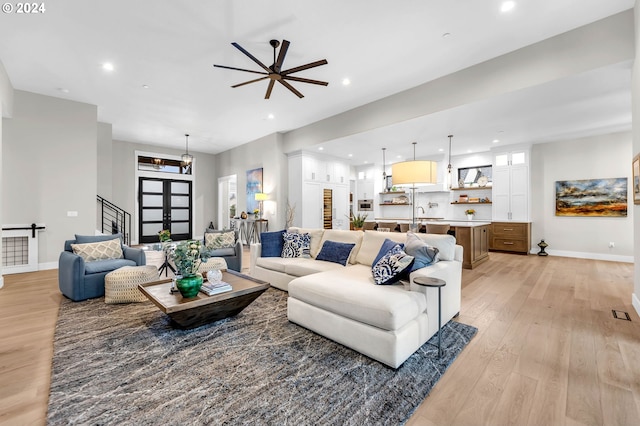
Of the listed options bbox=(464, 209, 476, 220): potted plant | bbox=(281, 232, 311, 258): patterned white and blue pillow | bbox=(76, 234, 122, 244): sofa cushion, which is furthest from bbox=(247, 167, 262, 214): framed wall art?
bbox=(464, 209, 476, 220): potted plant

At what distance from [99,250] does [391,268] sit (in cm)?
394

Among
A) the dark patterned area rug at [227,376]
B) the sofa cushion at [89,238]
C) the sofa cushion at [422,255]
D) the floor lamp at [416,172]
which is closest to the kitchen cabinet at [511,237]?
the floor lamp at [416,172]

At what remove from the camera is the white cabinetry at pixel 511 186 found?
7039mm

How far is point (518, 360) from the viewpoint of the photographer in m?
2.17

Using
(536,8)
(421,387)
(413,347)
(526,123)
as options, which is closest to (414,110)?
(536,8)

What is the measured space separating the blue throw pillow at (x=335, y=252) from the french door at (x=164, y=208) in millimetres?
7300

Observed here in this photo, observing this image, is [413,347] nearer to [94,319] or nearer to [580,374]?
[580,374]

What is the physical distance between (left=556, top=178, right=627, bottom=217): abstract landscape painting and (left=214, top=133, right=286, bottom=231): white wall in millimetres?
6514

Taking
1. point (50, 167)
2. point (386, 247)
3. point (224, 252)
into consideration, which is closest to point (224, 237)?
point (224, 252)

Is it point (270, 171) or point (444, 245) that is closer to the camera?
point (444, 245)

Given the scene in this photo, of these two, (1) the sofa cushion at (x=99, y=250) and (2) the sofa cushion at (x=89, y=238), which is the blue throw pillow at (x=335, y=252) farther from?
(2) the sofa cushion at (x=89, y=238)

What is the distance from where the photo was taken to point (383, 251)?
305cm

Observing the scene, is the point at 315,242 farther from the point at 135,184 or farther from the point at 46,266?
the point at 135,184

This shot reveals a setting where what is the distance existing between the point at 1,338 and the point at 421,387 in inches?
142
